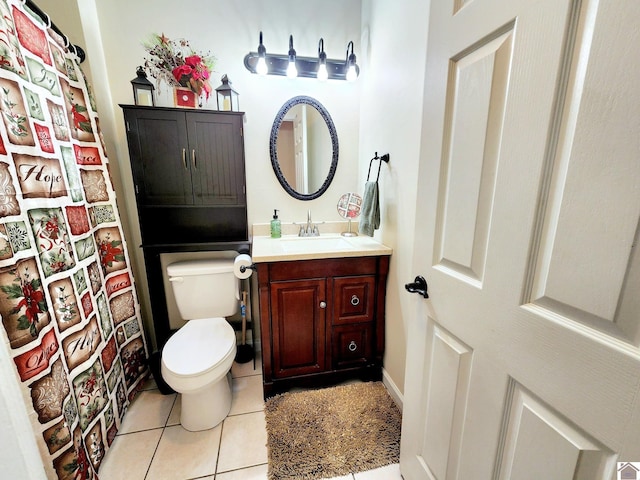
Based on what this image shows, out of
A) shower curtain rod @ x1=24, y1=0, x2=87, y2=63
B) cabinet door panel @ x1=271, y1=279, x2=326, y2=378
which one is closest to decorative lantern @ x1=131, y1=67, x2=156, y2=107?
shower curtain rod @ x1=24, y1=0, x2=87, y2=63

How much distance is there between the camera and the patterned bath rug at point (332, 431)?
3.94 ft

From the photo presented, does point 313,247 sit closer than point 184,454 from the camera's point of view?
No

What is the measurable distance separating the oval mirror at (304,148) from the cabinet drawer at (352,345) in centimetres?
99

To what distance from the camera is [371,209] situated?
1601 millimetres

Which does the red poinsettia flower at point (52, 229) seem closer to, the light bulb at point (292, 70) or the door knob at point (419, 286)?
the door knob at point (419, 286)

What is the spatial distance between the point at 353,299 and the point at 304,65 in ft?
5.16

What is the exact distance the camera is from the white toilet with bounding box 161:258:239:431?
50.4 inches

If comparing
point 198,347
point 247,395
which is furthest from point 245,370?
point 198,347

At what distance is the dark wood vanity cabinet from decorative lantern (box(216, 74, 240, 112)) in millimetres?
1076

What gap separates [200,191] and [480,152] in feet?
5.17

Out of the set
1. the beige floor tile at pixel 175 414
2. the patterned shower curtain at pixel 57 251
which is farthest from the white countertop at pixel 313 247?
the beige floor tile at pixel 175 414

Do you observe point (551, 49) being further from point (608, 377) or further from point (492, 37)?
point (608, 377)

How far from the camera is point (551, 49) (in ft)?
1.60

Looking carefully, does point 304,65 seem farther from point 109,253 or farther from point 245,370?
point 245,370
